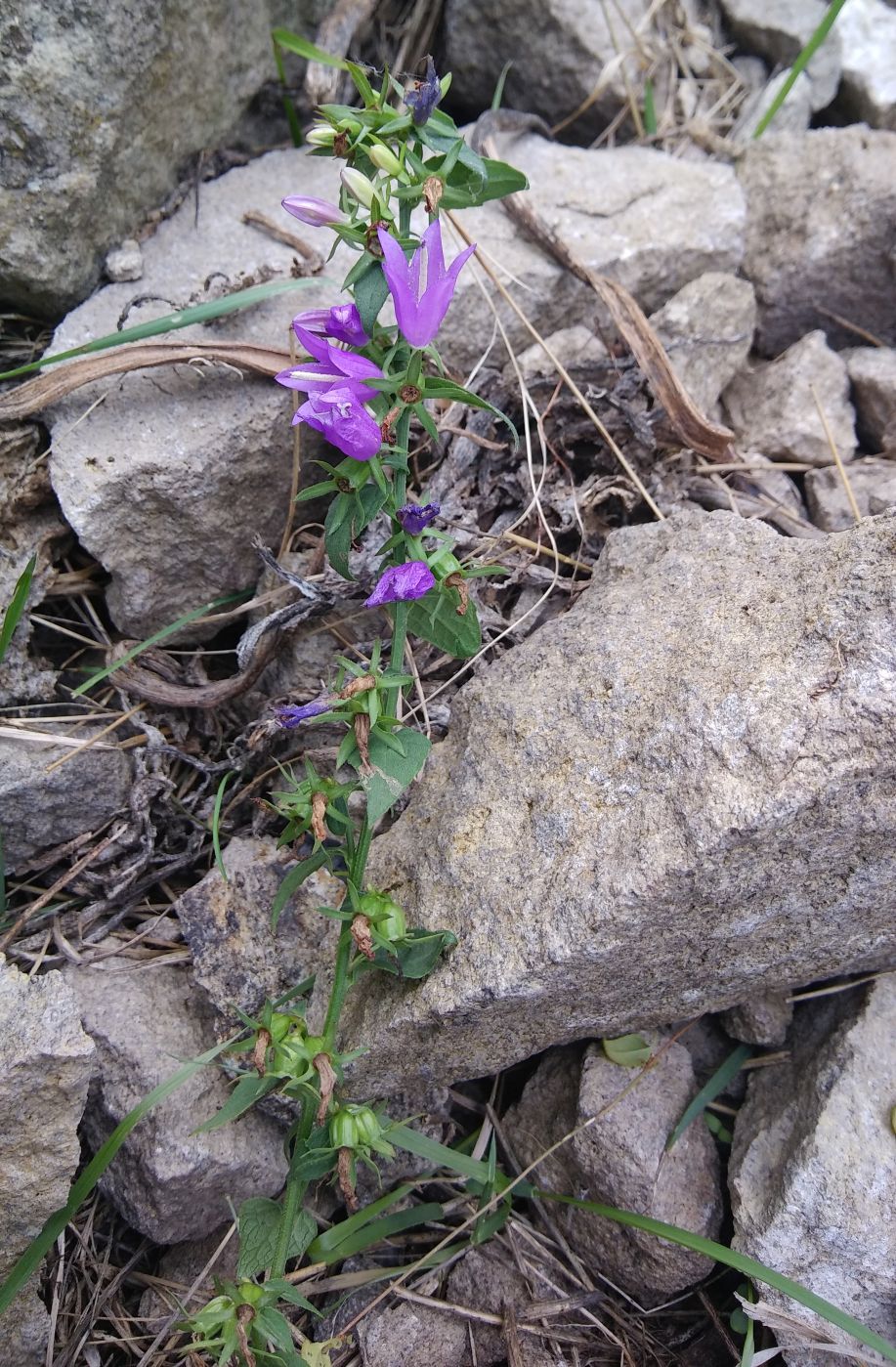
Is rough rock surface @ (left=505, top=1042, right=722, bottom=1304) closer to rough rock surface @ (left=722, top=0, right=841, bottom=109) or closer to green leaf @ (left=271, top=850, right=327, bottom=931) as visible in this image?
green leaf @ (left=271, top=850, right=327, bottom=931)

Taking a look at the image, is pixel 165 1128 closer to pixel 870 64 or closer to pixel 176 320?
pixel 176 320

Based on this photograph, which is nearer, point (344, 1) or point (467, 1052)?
point (467, 1052)

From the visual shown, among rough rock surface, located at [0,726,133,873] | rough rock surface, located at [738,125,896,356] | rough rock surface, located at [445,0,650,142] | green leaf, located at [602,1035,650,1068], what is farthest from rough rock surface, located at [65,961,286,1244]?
rough rock surface, located at [445,0,650,142]

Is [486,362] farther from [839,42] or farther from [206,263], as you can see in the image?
[839,42]

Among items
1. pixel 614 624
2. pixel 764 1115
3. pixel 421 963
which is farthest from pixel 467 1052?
pixel 614 624

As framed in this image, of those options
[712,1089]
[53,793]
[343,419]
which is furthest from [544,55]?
[712,1089]

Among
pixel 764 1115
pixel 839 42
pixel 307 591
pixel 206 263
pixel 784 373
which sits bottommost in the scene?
pixel 764 1115

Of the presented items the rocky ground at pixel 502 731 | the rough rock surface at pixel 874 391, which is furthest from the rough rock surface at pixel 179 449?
the rough rock surface at pixel 874 391

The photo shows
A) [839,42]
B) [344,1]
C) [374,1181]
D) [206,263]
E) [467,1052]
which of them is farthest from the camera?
[839,42]
